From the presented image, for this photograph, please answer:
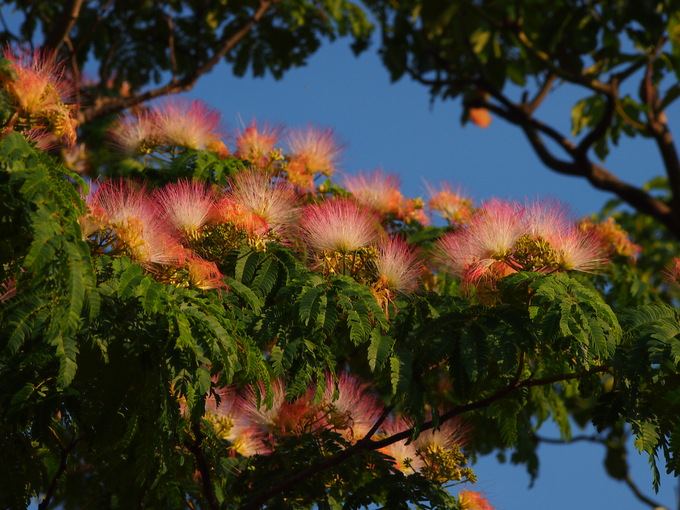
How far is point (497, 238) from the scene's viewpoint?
3912mm

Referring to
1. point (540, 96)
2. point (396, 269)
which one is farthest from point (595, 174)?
point (396, 269)

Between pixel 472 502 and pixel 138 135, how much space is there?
8.66ft

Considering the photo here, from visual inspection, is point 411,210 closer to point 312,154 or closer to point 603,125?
point 312,154

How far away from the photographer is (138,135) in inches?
205

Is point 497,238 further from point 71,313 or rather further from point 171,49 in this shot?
point 171,49

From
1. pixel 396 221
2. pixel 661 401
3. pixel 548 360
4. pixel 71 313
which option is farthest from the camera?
pixel 396 221

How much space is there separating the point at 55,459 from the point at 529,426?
292 centimetres

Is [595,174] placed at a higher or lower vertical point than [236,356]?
higher

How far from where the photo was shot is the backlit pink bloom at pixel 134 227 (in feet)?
11.7

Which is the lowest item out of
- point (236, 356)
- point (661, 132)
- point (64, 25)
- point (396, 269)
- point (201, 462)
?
point (201, 462)

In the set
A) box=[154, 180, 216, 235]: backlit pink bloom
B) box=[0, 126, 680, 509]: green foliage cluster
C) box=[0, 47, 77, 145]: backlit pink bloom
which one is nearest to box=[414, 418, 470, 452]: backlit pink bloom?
box=[0, 126, 680, 509]: green foliage cluster

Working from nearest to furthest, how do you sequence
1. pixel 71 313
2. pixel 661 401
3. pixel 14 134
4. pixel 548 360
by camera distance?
pixel 71 313 → pixel 14 134 → pixel 661 401 → pixel 548 360

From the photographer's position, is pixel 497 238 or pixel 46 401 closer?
pixel 46 401

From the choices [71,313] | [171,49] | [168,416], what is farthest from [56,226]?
[171,49]
